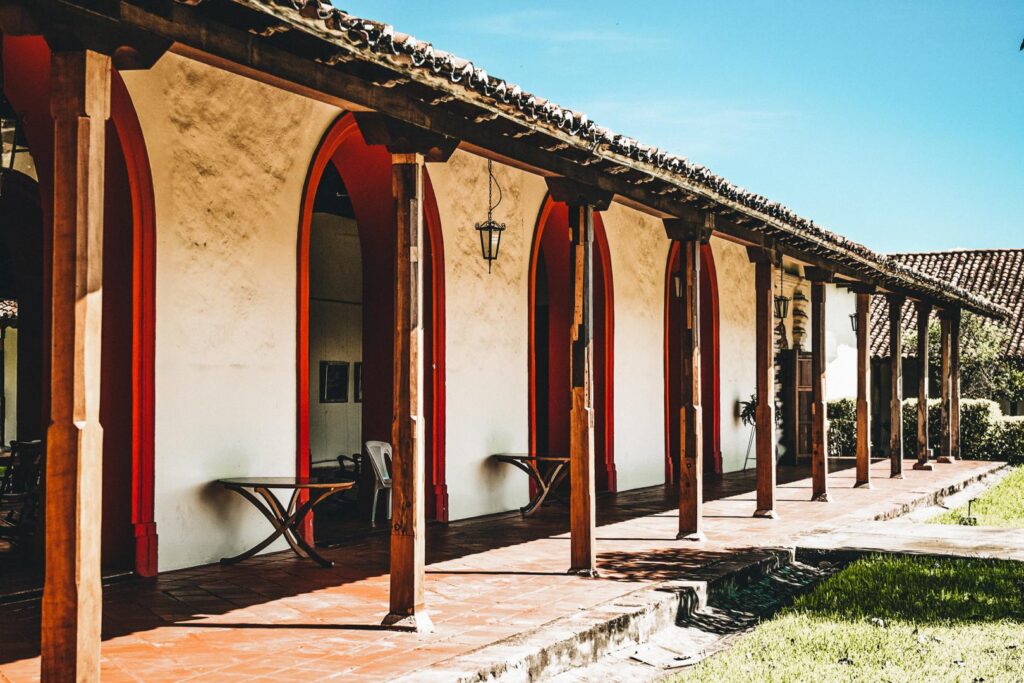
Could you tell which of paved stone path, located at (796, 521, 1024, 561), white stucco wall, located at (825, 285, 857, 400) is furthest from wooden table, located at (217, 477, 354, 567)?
white stucco wall, located at (825, 285, 857, 400)

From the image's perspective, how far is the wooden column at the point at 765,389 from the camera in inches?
390

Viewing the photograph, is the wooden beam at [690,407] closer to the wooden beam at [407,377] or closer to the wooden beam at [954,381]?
the wooden beam at [407,377]

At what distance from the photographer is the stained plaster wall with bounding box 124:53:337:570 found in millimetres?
6727

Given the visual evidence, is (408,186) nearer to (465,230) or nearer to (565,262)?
(465,230)

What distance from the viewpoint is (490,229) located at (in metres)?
9.38

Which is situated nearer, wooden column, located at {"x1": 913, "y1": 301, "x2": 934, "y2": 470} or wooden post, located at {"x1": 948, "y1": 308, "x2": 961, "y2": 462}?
wooden column, located at {"x1": 913, "y1": 301, "x2": 934, "y2": 470}

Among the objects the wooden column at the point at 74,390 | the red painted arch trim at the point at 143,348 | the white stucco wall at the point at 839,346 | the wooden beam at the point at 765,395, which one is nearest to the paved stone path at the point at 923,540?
the wooden beam at the point at 765,395

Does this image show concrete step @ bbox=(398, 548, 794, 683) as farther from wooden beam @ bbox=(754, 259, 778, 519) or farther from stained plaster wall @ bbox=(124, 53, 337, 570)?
stained plaster wall @ bbox=(124, 53, 337, 570)

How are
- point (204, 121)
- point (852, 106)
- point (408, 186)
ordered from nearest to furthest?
point (408, 186)
point (204, 121)
point (852, 106)

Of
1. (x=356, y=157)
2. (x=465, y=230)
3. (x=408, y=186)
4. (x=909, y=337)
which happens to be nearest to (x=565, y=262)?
(x=465, y=230)

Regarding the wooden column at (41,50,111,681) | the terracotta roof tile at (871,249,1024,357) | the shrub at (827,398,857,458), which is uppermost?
the terracotta roof tile at (871,249,1024,357)

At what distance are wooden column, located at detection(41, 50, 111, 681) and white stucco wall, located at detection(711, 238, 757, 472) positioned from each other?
1166 cm

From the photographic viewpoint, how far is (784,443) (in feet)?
56.4

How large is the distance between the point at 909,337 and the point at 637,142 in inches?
728
